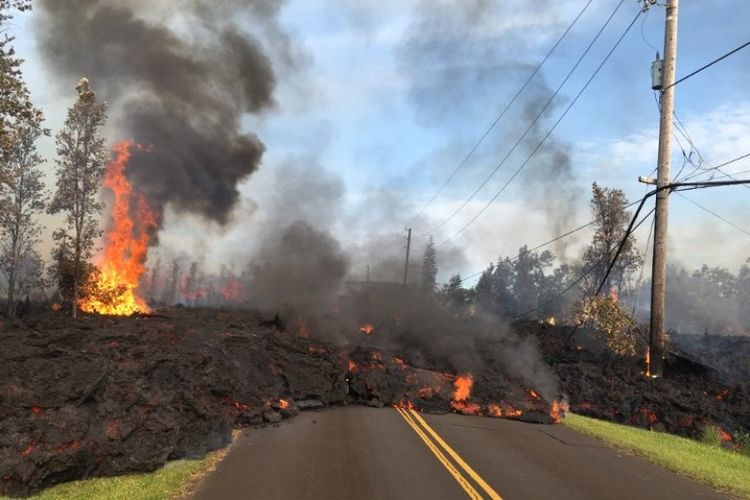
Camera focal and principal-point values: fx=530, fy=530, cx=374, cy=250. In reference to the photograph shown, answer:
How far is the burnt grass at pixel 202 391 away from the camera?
7.54 m

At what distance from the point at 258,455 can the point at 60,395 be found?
3272 mm

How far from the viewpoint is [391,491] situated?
7117 millimetres

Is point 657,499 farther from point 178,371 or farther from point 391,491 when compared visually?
point 178,371

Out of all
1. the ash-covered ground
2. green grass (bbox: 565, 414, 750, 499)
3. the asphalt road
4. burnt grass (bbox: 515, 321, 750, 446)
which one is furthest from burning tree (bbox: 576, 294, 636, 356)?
the asphalt road

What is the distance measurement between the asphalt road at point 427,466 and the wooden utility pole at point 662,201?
479 centimetres

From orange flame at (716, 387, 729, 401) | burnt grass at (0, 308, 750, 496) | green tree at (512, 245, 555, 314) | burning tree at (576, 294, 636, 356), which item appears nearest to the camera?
burnt grass at (0, 308, 750, 496)

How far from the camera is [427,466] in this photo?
8.51m

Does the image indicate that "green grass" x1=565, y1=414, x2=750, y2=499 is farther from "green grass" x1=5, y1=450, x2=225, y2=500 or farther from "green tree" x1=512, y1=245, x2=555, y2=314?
"green tree" x1=512, y1=245, x2=555, y2=314

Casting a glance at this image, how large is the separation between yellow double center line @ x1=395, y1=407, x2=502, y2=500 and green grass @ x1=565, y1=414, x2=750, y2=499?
12.8ft

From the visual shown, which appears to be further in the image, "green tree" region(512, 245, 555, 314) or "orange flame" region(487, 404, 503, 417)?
"green tree" region(512, 245, 555, 314)

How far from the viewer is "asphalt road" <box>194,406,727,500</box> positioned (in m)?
7.21

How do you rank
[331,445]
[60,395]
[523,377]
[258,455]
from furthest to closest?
[523,377] → [331,445] → [258,455] → [60,395]

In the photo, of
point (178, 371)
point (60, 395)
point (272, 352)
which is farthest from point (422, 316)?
point (60, 395)

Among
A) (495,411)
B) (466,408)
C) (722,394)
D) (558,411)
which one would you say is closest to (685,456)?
(558,411)
